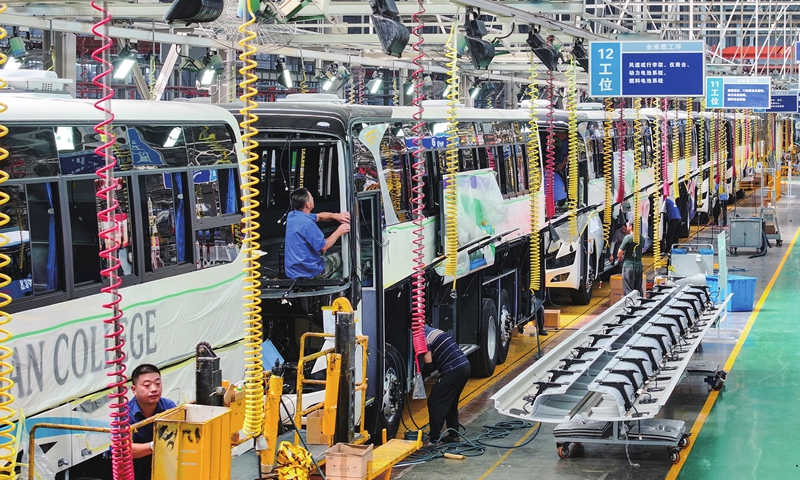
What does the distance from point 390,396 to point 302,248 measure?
2.04 meters

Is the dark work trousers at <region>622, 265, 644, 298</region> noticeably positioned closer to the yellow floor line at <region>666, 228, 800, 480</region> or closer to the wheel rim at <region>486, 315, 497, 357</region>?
the yellow floor line at <region>666, 228, 800, 480</region>

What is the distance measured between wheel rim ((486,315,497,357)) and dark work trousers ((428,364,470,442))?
3195mm

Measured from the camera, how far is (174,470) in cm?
617

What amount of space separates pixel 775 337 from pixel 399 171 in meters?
8.18

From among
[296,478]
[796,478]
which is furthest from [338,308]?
[796,478]

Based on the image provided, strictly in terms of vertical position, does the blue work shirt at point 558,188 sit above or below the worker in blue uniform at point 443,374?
above

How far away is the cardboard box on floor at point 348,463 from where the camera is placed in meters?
8.27

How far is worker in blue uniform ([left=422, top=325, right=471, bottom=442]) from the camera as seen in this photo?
1140 centimetres

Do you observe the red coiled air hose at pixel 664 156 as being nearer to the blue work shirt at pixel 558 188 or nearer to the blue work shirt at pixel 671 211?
the blue work shirt at pixel 671 211

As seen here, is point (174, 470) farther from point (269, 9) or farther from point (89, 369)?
point (269, 9)

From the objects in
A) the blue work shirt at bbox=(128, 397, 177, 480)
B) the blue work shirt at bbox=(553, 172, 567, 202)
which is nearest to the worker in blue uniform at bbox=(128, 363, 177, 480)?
the blue work shirt at bbox=(128, 397, 177, 480)

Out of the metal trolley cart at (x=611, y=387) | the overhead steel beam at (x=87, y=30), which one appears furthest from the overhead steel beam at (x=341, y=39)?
the metal trolley cart at (x=611, y=387)

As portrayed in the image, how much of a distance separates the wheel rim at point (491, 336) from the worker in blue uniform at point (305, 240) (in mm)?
4793

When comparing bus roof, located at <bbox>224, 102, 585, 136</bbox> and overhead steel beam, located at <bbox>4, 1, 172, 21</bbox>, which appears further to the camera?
overhead steel beam, located at <bbox>4, 1, 172, 21</bbox>
